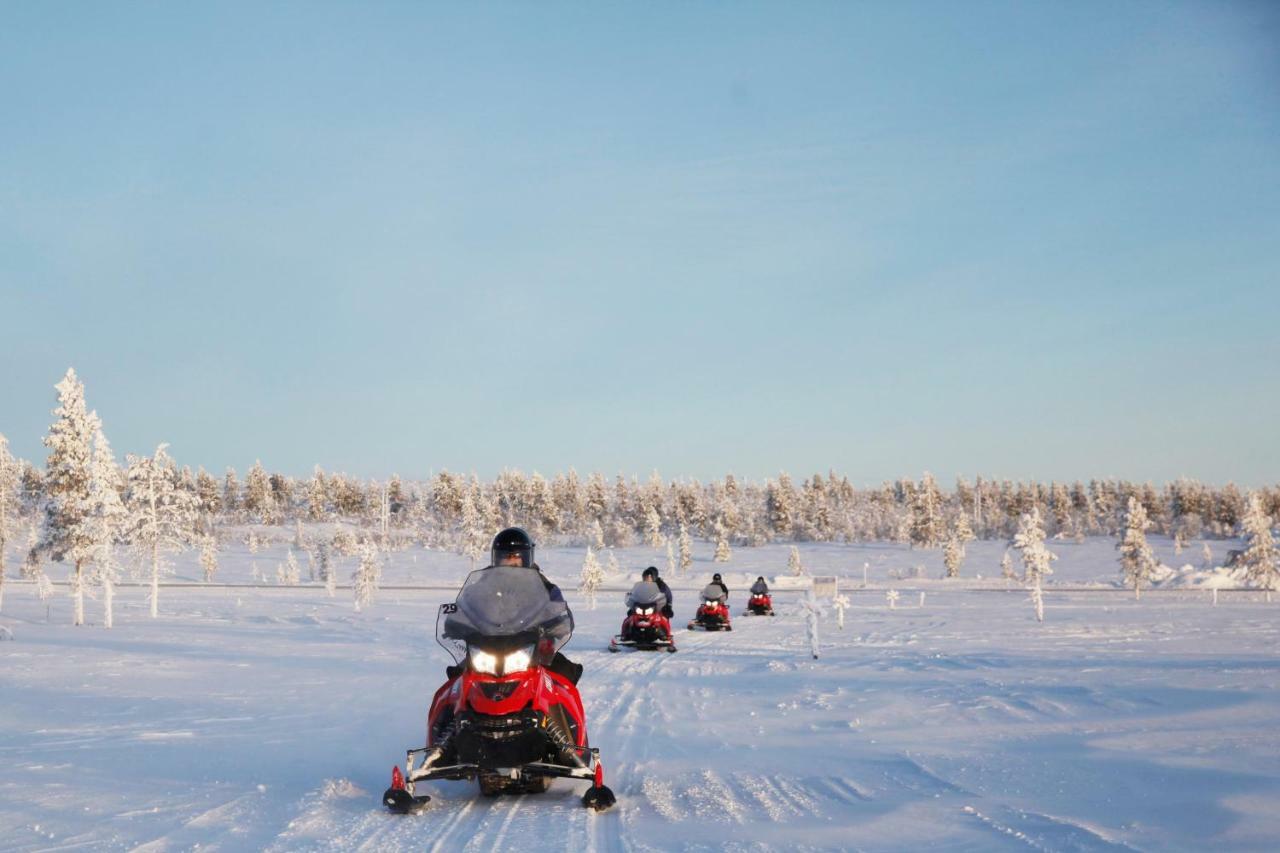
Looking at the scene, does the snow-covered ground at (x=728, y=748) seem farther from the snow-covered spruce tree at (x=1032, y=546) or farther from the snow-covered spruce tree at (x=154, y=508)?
the snow-covered spruce tree at (x=154, y=508)

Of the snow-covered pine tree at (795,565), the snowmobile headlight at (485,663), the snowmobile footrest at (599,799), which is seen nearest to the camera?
the snowmobile footrest at (599,799)

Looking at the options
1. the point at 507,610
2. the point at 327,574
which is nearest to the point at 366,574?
the point at 327,574

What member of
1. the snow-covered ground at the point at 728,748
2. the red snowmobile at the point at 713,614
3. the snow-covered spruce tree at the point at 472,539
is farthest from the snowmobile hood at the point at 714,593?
the snow-covered spruce tree at the point at 472,539

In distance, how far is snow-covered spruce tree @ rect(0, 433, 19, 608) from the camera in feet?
143

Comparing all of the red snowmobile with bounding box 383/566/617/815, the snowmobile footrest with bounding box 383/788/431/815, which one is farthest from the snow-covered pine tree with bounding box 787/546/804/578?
the snowmobile footrest with bounding box 383/788/431/815

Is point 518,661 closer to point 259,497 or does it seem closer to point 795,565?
point 795,565

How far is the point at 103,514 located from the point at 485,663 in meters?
40.8

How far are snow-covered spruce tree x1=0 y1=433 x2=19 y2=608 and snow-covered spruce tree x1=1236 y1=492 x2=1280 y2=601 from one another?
220 ft

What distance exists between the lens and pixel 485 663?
23.5 ft

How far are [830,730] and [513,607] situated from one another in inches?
199

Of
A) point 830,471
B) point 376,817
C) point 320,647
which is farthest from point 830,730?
point 830,471

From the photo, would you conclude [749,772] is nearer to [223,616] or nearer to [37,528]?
[223,616]

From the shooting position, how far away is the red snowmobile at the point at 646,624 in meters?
23.4

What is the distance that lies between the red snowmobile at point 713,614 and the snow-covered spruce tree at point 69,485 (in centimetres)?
2694
